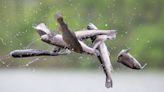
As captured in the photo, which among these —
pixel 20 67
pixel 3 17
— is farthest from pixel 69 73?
pixel 3 17

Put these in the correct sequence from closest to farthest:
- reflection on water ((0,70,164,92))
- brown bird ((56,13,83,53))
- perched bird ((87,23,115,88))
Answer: brown bird ((56,13,83,53))
perched bird ((87,23,115,88))
reflection on water ((0,70,164,92))

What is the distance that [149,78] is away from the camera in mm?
2279

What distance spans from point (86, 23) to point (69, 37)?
4.15ft

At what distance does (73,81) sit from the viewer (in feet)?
7.49

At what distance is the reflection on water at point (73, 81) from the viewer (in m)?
2.09

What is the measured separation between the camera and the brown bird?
822mm

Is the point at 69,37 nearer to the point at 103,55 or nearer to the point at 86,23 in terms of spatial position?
the point at 103,55

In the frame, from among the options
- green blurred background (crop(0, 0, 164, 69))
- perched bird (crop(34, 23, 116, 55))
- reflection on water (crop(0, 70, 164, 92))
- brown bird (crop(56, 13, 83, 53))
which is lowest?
brown bird (crop(56, 13, 83, 53))

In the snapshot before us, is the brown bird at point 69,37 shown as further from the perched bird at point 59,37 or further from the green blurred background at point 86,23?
the green blurred background at point 86,23

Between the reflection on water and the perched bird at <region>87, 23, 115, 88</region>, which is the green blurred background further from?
the perched bird at <region>87, 23, 115, 88</region>

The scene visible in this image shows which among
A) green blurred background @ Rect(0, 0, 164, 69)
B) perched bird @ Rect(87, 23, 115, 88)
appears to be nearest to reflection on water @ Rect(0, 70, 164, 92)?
green blurred background @ Rect(0, 0, 164, 69)

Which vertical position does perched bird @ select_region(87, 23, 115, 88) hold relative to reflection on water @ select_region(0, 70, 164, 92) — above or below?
below

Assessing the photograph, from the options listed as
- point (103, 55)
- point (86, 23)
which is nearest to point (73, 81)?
point (86, 23)

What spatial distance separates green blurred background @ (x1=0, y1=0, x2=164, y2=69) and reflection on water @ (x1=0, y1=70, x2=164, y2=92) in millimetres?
36
